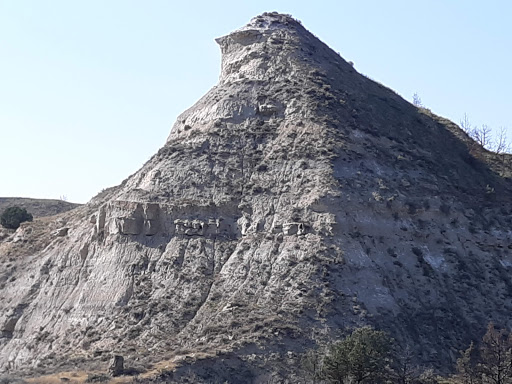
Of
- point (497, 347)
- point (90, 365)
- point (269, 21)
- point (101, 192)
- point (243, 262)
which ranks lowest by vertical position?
point (90, 365)

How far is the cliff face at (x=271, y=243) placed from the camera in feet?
157

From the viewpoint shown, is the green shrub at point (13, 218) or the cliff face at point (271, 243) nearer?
the cliff face at point (271, 243)

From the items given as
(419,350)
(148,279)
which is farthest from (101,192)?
(419,350)

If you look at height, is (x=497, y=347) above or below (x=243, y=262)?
below

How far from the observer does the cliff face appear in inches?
1889

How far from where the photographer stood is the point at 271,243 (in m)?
52.3

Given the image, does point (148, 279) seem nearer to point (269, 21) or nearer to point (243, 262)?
point (243, 262)

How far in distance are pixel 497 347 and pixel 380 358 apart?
8.33 meters

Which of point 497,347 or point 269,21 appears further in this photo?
point 269,21

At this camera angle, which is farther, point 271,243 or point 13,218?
point 13,218

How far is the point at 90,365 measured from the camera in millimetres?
44531

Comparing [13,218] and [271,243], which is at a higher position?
[13,218]

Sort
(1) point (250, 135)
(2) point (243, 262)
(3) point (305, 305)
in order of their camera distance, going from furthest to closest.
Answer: (1) point (250, 135) → (2) point (243, 262) → (3) point (305, 305)

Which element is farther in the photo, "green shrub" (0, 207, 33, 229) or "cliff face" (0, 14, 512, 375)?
"green shrub" (0, 207, 33, 229)
